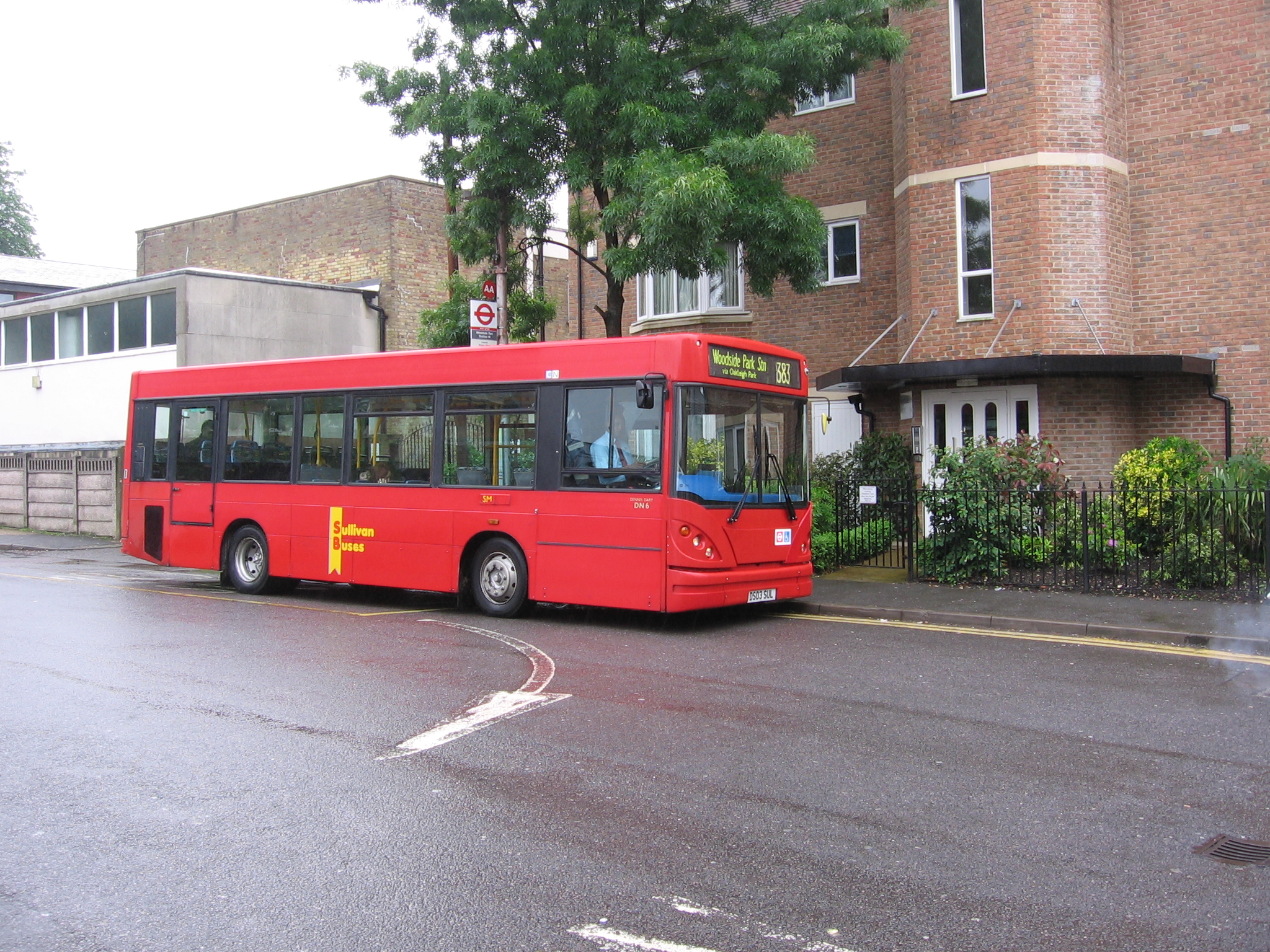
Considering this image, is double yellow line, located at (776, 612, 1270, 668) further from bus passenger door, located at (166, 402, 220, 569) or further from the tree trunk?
bus passenger door, located at (166, 402, 220, 569)

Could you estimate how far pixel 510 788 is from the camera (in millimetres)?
5660

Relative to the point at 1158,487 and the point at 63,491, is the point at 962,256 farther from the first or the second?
the point at 63,491

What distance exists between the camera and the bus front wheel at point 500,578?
1170 cm

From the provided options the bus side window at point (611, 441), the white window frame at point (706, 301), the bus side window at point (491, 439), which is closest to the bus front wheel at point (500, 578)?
the bus side window at point (491, 439)

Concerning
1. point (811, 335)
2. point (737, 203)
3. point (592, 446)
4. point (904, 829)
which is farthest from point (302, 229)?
point (904, 829)

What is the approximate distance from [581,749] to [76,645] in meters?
6.01

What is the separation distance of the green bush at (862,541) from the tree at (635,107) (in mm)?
3620

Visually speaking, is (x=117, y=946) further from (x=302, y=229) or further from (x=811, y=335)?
(x=302, y=229)

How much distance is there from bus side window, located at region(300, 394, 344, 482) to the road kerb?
19.3ft

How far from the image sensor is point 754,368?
1129 cm

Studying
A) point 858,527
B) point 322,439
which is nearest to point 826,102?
point 858,527

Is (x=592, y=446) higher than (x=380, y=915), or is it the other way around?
(x=592, y=446)

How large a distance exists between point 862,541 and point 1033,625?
5074 millimetres

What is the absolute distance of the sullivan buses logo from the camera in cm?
1315
